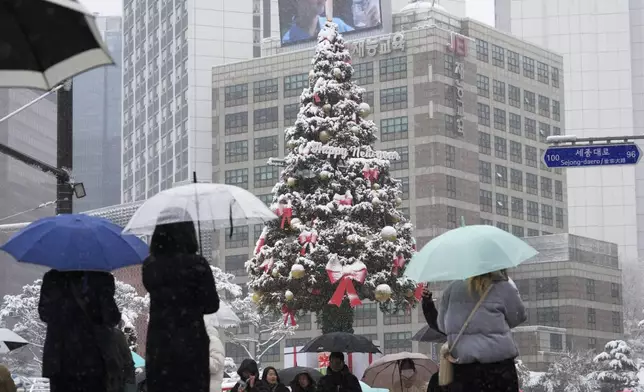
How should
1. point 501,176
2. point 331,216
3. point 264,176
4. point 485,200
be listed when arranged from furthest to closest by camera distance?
point 501,176 < point 264,176 < point 485,200 < point 331,216

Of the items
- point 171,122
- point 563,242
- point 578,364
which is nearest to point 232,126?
point 171,122

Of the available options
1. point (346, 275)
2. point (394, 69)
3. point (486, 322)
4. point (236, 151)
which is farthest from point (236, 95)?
point (486, 322)

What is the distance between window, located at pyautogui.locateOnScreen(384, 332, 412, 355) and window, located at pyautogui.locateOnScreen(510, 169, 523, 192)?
21.4 m

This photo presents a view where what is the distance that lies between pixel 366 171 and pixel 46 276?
2118 cm

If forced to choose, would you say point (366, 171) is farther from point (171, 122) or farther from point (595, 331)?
point (171, 122)

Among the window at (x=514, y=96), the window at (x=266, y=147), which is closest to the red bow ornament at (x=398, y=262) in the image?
the window at (x=266, y=147)

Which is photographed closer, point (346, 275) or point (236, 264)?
point (346, 275)

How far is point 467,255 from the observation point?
1064cm

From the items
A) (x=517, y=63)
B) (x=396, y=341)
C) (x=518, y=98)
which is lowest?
(x=396, y=341)

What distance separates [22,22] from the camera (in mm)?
7363

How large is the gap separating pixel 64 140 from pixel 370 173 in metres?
11.8

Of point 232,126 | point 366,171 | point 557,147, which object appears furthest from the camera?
point 232,126

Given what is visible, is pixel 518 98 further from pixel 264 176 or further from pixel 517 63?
pixel 264 176

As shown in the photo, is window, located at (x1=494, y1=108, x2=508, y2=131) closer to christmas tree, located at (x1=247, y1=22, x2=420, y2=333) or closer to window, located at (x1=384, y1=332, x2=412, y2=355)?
window, located at (x1=384, y1=332, x2=412, y2=355)
